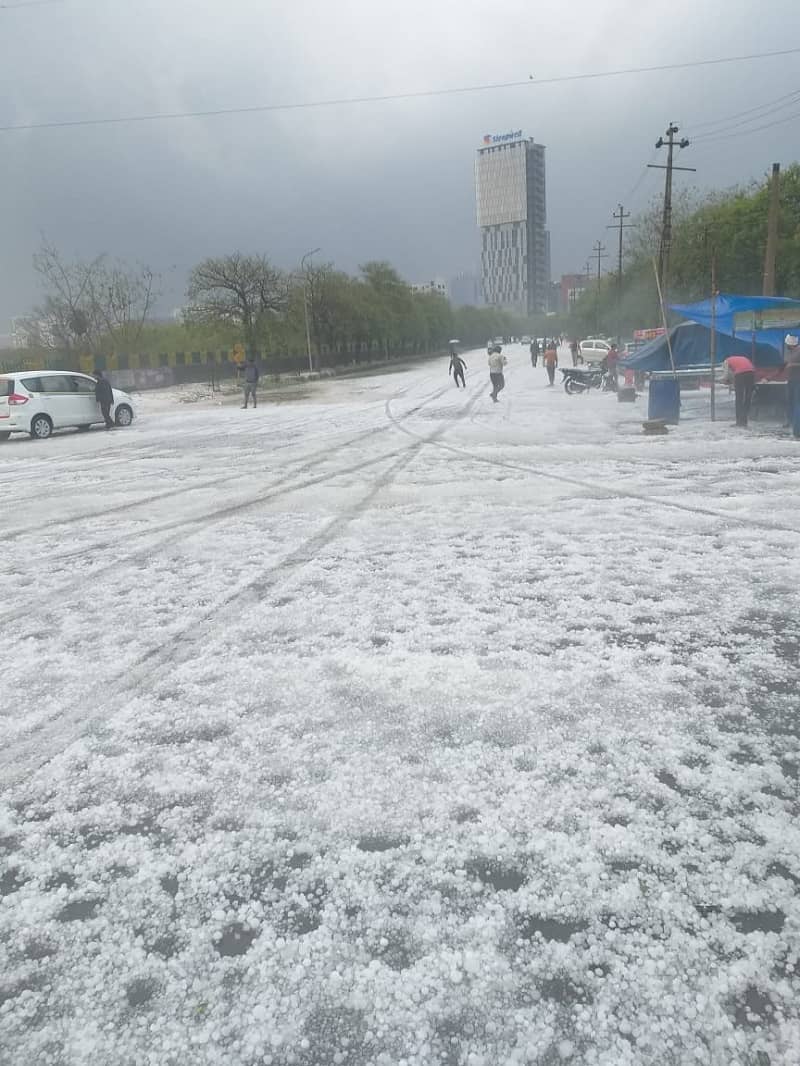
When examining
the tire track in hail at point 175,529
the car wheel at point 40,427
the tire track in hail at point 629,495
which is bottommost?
the tire track in hail at point 629,495

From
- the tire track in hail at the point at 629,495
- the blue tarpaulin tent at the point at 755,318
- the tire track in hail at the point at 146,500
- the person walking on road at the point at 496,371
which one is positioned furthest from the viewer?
the person walking on road at the point at 496,371

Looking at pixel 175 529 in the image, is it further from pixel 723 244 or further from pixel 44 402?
pixel 723 244

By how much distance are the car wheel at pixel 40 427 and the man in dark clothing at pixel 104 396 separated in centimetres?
152

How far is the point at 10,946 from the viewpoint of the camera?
7.26 feet

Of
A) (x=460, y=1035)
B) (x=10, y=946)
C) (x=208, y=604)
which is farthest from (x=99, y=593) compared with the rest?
(x=460, y=1035)

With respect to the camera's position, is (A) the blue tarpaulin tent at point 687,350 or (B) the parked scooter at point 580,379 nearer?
(A) the blue tarpaulin tent at point 687,350

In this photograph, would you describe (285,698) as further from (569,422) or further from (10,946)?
(569,422)

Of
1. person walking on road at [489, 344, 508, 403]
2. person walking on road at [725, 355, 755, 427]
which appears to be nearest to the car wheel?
person walking on road at [489, 344, 508, 403]

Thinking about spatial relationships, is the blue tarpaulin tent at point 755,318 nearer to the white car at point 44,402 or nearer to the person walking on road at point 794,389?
the person walking on road at point 794,389

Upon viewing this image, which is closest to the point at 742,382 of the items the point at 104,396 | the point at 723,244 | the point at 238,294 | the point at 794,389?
the point at 794,389

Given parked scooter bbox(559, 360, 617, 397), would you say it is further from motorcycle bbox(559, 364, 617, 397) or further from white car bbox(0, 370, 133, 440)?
white car bbox(0, 370, 133, 440)

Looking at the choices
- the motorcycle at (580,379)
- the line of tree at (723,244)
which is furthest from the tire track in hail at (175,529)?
the line of tree at (723,244)

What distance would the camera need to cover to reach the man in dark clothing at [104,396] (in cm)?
2006

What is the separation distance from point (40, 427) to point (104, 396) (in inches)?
76.0
